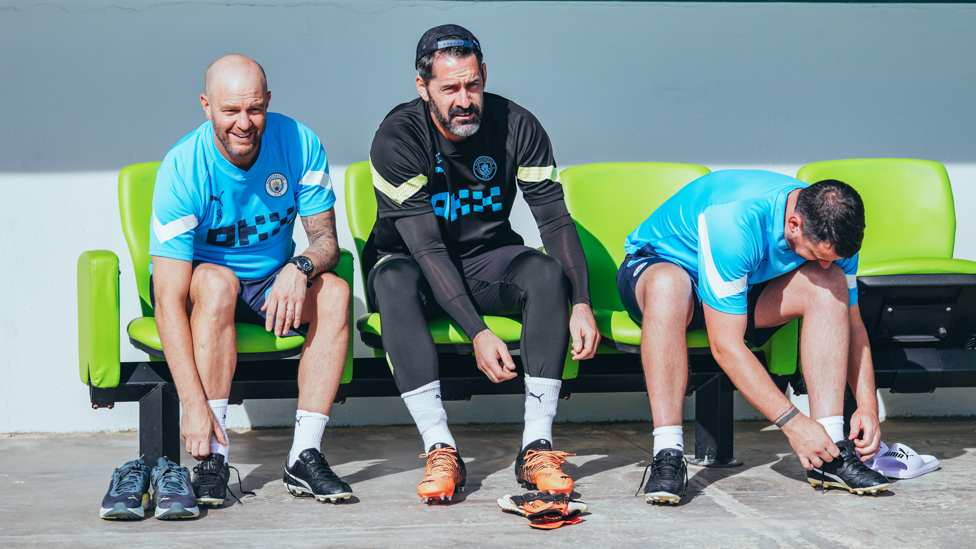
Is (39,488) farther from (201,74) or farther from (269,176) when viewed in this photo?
(201,74)

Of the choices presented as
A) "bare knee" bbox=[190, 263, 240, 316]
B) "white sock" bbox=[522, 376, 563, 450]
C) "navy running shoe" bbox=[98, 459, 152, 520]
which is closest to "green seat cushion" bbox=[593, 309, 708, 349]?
"white sock" bbox=[522, 376, 563, 450]

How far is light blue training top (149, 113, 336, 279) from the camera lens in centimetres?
226

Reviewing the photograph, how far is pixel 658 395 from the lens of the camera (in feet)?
7.43

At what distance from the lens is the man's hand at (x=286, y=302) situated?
225 centimetres

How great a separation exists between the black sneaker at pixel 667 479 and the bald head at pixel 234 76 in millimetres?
1417

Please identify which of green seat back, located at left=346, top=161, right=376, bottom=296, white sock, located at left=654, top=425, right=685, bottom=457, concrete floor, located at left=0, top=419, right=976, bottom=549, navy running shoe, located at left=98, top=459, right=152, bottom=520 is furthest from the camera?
green seat back, located at left=346, top=161, right=376, bottom=296

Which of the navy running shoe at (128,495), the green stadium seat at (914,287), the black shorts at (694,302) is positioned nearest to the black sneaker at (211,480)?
the navy running shoe at (128,495)

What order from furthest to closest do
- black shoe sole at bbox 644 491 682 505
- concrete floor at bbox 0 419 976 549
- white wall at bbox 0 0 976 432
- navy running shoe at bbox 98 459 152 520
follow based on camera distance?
white wall at bbox 0 0 976 432, black shoe sole at bbox 644 491 682 505, navy running shoe at bbox 98 459 152 520, concrete floor at bbox 0 419 976 549

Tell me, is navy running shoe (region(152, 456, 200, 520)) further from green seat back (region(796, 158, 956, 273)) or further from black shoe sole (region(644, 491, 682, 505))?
green seat back (region(796, 158, 956, 273))

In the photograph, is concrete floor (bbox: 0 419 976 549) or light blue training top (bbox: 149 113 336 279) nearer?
concrete floor (bbox: 0 419 976 549)

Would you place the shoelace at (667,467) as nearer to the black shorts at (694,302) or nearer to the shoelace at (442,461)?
the black shorts at (694,302)

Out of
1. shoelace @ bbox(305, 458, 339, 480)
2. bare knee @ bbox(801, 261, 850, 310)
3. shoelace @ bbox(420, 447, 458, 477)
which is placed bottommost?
shoelace @ bbox(305, 458, 339, 480)

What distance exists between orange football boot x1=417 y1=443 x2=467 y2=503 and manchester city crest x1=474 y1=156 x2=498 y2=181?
0.79 metres

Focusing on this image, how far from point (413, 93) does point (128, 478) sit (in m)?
1.66
